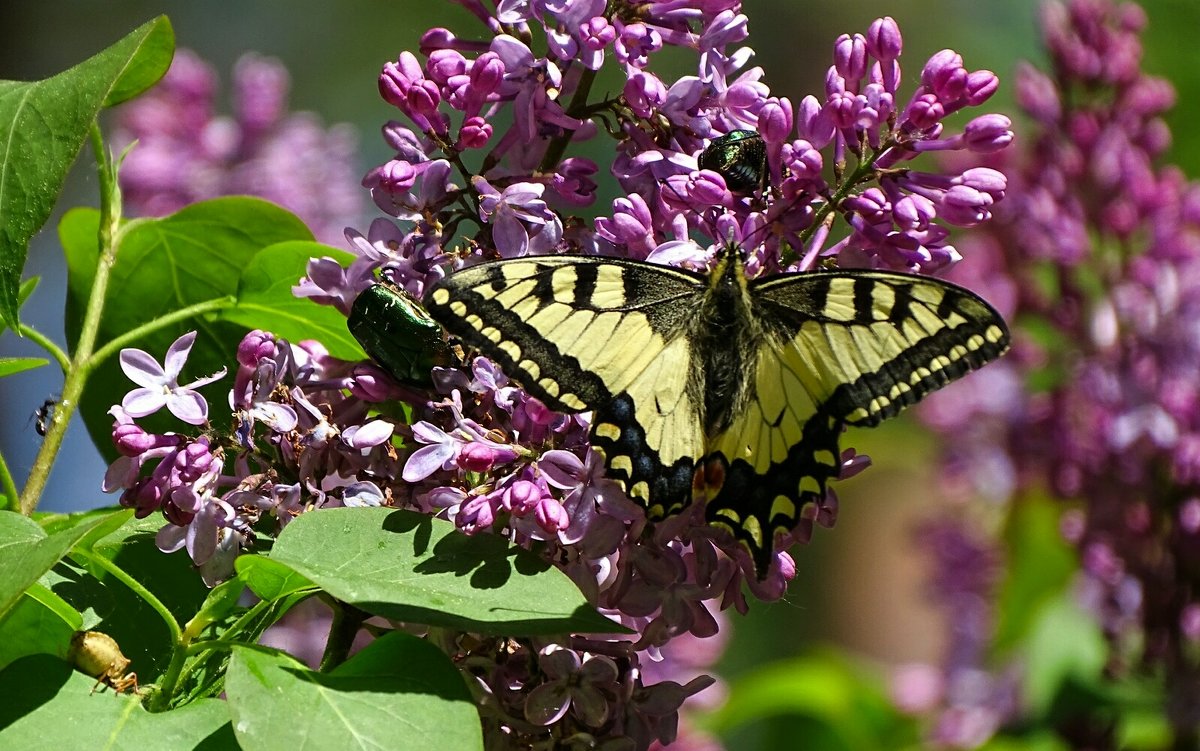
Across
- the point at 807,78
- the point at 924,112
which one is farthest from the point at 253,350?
the point at 807,78

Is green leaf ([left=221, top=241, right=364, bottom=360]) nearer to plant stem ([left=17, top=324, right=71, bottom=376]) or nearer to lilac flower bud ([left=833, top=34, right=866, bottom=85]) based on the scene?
plant stem ([left=17, top=324, right=71, bottom=376])

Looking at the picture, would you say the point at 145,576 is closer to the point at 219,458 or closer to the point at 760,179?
the point at 219,458

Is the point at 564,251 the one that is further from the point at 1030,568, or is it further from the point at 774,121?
the point at 1030,568

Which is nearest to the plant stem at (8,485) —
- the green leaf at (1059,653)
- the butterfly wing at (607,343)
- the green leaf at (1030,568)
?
the butterfly wing at (607,343)

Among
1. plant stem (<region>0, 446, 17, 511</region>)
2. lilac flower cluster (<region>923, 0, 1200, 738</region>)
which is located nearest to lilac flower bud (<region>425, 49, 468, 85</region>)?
plant stem (<region>0, 446, 17, 511</region>)

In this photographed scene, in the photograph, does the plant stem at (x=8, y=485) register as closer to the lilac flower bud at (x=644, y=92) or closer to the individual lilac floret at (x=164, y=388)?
the individual lilac floret at (x=164, y=388)
